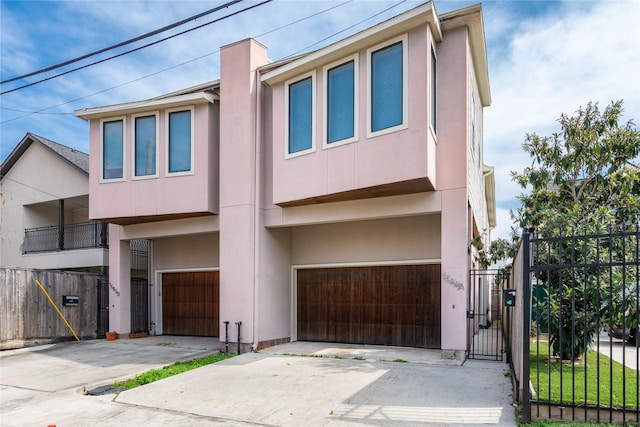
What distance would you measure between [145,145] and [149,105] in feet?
3.86

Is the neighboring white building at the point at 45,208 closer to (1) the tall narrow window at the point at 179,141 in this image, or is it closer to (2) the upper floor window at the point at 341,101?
(1) the tall narrow window at the point at 179,141

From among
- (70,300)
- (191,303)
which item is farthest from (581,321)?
(70,300)

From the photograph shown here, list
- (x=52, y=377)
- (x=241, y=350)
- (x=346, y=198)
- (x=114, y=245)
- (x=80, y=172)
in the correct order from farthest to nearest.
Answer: (x=80, y=172) < (x=114, y=245) < (x=241, y=350) < (x=346, y=198) < (x=52, y=377)

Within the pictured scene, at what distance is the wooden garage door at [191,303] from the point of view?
615 inches

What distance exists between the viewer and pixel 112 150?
1464 cm

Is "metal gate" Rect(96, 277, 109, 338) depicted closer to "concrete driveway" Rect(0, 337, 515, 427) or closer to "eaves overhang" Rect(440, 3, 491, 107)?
"concrete driveway" Rect(0, 337, 515, 427)

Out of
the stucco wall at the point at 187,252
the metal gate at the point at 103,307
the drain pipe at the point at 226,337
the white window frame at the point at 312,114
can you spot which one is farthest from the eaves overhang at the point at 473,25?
the metal gate at the point at 103,307

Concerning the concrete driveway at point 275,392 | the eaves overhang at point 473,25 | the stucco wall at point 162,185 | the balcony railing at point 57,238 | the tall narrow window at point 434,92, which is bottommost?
the concrete driveway at point 275,392

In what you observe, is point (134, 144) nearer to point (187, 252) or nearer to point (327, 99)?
point (187, 252)

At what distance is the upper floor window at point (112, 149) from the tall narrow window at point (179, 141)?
5.62ft

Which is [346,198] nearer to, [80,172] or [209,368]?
[209,368]

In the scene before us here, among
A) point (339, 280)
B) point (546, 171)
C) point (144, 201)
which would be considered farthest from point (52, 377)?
point (546, 171)

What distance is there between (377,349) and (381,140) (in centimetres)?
513

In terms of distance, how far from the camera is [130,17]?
9.26m
